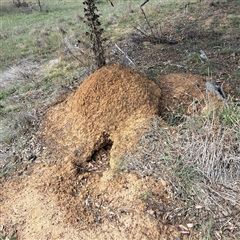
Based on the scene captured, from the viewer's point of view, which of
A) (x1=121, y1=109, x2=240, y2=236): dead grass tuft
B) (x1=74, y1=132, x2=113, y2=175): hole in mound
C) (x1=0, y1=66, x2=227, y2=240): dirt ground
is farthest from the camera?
(x1=74, y1=132, x2=113, y2=175): hole in mound

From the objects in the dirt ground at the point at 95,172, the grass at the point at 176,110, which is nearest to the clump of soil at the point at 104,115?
the dirt ground at the point at 95,172

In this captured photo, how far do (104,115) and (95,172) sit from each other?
70cm

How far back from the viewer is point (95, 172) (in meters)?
2.70

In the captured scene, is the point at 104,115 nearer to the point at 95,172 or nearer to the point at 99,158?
the point at 99,158

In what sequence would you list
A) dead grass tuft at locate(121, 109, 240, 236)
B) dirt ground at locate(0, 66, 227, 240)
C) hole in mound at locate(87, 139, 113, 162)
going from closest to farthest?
1. dead grass tuft at locate(121, 109, 240, 236)
2. dirt ground at locate(0, 66, 227, 240)
3. hole in mound at locate(87, 139, 113, 162)

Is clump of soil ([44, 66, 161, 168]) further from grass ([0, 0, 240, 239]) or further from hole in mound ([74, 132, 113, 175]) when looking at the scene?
grass ([0, 0, 240, 239])

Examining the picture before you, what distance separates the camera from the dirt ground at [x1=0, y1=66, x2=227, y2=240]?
2.14 m

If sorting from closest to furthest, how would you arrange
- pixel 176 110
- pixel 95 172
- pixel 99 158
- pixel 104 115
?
pixel 95 172 < pixel 99 158 < pixel 104 115 < pixel 176 110

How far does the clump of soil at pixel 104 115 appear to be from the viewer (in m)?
2.87

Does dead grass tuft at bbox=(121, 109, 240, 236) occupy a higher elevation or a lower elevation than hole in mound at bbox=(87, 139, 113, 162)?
higher

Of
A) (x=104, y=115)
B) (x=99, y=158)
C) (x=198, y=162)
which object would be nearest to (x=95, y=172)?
(x=99, y=158)

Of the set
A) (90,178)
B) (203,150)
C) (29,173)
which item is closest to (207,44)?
(203,150)

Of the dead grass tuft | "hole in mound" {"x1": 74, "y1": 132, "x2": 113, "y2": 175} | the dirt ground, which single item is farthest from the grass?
"hole in mound" {"x1": 74, "y1": 132, "x2": 113, "y2": 175}

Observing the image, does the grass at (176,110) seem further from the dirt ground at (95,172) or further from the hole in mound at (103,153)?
the hole in mound at (103,153)
